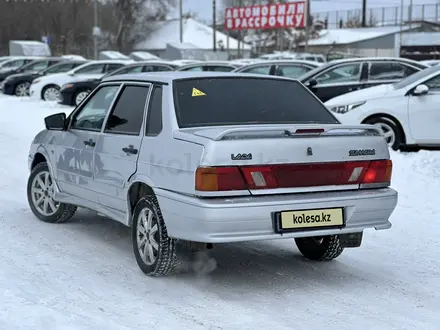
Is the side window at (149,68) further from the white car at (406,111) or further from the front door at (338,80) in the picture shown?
the white car at (406,111)

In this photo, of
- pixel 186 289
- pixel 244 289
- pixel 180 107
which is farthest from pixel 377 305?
pixel 180 107

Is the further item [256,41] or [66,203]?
[256,41]

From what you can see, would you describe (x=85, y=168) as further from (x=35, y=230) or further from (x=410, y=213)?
(x=410, y=213)

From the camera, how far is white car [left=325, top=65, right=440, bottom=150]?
11.1m

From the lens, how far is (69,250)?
21.5 ft

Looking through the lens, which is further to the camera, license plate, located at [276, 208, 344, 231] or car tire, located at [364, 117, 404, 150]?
car tire, located at [364, 117, 404, 150]

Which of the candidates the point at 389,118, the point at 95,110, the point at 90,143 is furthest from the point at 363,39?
the point at 90,143

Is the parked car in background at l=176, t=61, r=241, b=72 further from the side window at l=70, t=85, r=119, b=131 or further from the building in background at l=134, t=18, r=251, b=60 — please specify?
the building in background at l=134, t=18, r=251, b=60

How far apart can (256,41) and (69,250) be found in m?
77.5

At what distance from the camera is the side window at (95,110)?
21.9 feet

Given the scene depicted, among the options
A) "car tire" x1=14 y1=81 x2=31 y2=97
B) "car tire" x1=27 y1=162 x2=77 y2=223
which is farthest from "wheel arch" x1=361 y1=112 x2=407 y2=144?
"car tire" x1=14 y1=81 x2=31 y2=97

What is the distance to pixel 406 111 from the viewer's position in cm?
1127

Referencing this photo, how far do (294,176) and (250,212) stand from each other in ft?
1.50

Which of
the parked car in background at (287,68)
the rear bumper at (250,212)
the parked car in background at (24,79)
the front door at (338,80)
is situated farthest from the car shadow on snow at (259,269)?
the parked car in background at (24,79)
